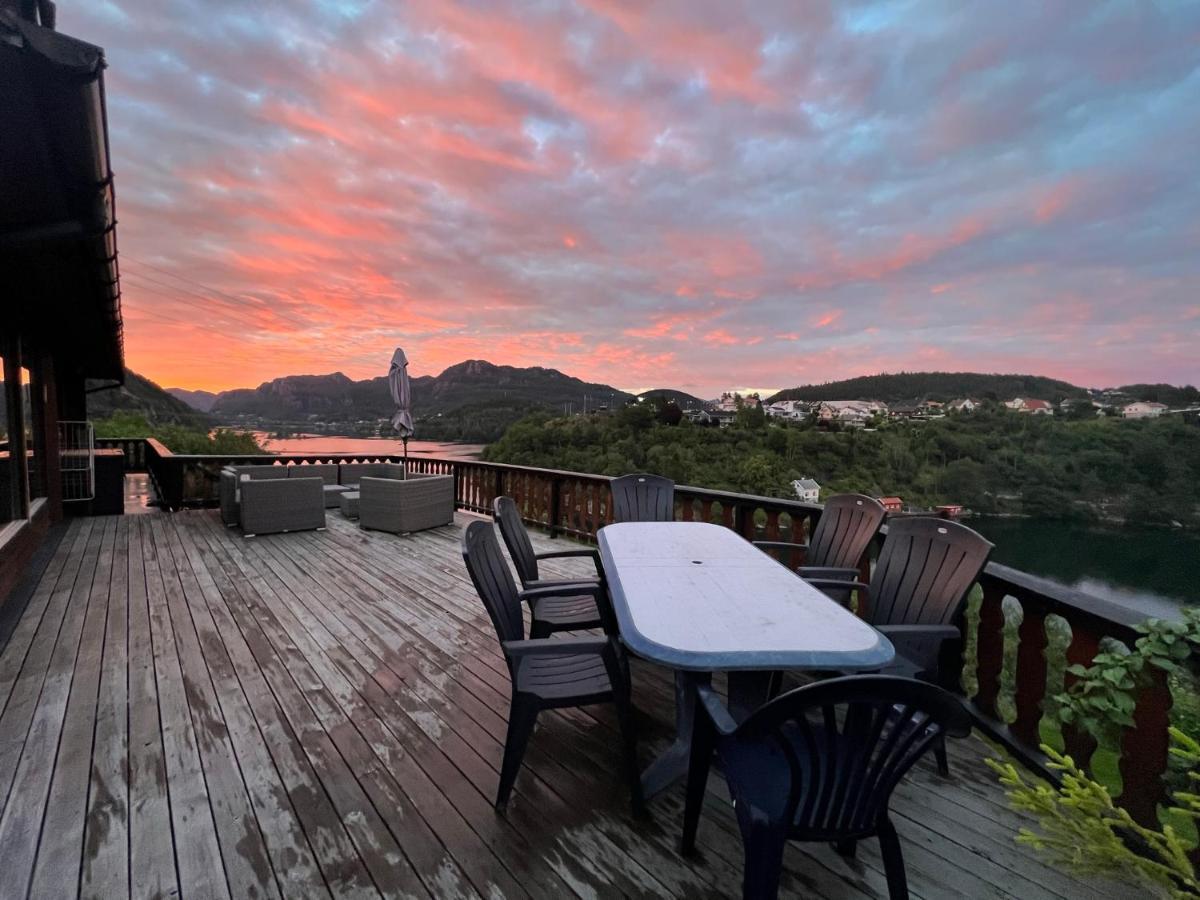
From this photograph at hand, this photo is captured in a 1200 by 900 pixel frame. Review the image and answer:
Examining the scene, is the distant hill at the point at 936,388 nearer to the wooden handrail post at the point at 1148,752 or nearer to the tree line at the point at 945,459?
the tree line at the point at 945,459

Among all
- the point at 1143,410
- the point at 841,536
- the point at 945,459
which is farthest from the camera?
the point at 945,459

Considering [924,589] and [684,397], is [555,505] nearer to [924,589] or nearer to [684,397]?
[924,589]

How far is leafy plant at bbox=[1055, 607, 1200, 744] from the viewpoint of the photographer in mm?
1369

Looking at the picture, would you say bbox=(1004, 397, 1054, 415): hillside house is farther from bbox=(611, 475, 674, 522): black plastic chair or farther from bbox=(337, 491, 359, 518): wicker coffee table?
bbox=(337, 491, 359, 518): wicker coffee table

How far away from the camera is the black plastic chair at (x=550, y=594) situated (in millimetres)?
2285

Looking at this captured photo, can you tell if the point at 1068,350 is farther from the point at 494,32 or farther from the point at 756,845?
the point at 756,845

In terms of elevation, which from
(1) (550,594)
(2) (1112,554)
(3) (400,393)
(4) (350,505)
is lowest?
(2) (1112,554)

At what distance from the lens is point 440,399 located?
68.2 feet

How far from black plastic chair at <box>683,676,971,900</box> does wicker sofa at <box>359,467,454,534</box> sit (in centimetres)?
550

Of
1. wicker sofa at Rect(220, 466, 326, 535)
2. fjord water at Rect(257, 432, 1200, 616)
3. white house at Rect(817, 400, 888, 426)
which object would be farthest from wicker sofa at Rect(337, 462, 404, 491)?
white house at Rect(817, 400, 888, 426)

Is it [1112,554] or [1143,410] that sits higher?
[1143,410]

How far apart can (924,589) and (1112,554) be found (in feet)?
26.2

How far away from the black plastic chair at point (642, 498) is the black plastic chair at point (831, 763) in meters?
2.53

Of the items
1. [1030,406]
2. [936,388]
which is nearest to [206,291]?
[1030,406]
